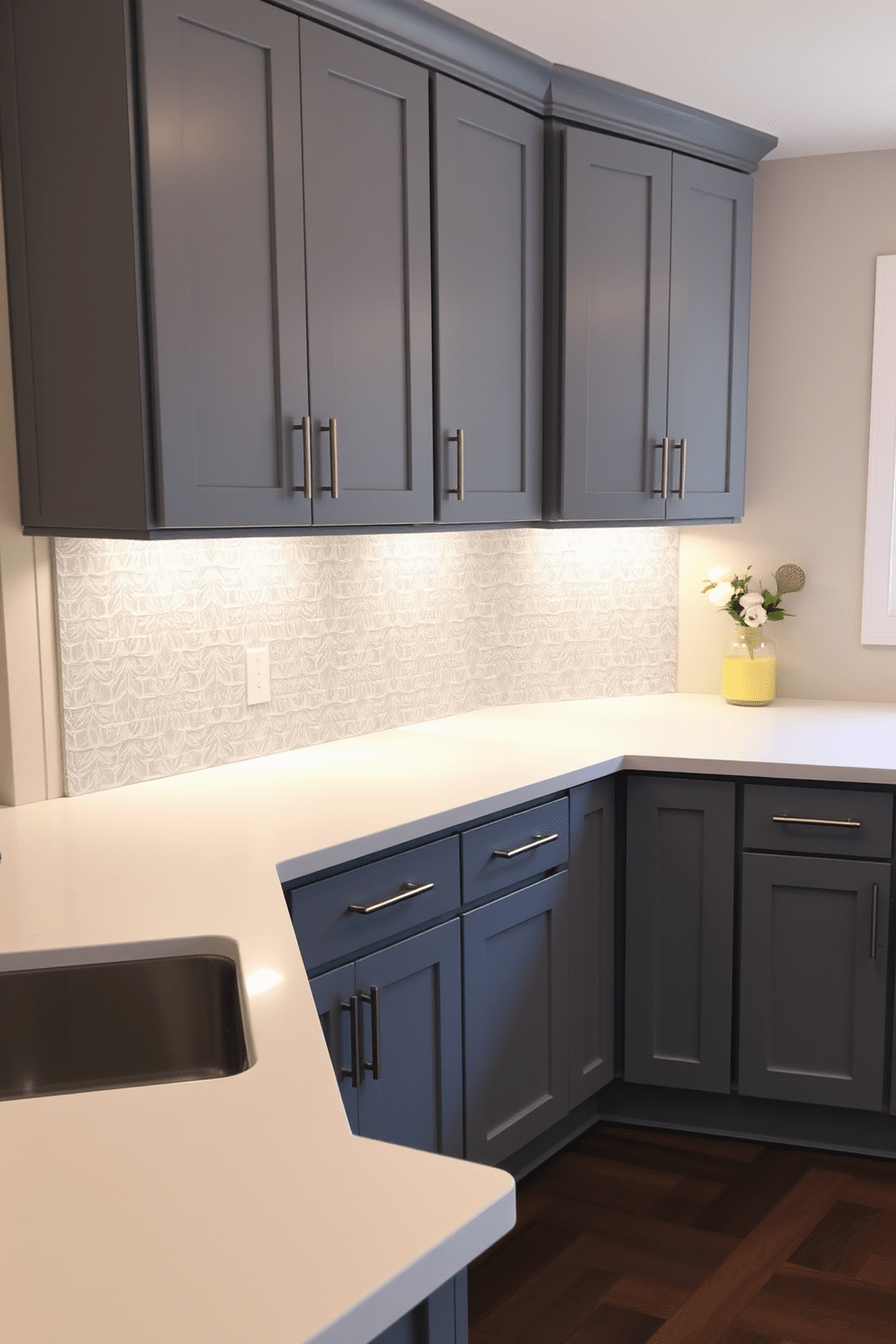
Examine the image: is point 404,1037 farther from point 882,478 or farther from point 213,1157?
point 882,478

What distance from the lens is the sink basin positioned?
1.56m

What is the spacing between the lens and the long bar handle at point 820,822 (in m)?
2.77

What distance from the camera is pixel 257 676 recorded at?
279 centimetres

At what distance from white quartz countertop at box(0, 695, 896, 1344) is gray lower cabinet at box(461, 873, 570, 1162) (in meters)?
0.34

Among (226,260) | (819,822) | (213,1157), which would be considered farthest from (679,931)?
(213,1157)

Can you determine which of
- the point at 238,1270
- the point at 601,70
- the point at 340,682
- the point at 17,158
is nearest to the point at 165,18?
the point at 17,158

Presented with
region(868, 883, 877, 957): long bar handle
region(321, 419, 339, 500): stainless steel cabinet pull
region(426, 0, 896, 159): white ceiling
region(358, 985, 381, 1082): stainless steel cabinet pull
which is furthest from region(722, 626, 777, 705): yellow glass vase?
region(358, 985, 381, 1082): stainless steel cabinet pull

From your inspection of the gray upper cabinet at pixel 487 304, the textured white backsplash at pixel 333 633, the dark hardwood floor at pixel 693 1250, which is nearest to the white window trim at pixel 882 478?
the textured white backsplash at pixel 333 633

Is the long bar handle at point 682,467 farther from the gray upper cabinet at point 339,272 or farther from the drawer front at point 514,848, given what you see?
the drawer front at point 514,848

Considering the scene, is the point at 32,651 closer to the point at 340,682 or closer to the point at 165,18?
the point at 340,682

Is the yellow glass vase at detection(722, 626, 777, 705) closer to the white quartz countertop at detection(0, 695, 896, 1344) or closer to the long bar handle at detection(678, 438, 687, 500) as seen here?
the long bar handle at detection(678, 438, 687, 500)

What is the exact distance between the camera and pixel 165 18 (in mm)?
2064

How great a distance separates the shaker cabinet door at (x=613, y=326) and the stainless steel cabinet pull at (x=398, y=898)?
1130mm

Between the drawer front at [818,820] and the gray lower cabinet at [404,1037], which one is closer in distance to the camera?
the gray lower cabinet at [404,1037]
